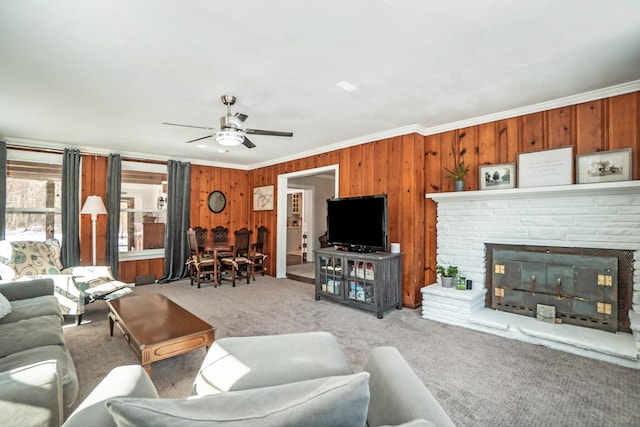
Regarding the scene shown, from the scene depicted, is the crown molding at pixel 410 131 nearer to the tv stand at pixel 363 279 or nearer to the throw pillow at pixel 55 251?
the tv stand at pixel 363 279

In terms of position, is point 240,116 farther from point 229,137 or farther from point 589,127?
point 589,127

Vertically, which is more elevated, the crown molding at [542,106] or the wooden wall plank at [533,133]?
the crown molding at [542,106]

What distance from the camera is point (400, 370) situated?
1.13m

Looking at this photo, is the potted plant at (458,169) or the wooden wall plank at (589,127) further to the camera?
the potted plant at (458,169)

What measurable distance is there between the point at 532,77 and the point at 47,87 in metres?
4.43

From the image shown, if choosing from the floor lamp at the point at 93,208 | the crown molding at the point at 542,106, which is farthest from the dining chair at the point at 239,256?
the crown molding at the point at 542,106

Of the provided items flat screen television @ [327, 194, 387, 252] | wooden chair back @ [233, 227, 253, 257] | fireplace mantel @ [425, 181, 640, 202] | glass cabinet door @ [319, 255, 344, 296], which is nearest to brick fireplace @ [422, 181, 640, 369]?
fireplace mantel @ [425, 181, 640, 202]

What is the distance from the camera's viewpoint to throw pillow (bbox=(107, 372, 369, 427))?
65 cm

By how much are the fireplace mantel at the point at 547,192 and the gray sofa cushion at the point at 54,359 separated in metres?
3.72

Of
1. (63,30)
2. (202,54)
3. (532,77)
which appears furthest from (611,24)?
(63,30)

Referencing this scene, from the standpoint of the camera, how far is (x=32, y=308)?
8.39 feet

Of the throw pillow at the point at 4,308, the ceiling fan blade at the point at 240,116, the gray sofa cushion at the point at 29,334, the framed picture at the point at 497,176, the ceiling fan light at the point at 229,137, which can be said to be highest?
the ceiling fan blade at the point at 240,116

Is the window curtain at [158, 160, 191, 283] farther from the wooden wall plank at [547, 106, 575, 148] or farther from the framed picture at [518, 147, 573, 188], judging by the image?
the wooden wall plank at [547, 106, 575, 148]

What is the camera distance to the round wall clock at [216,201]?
6656 millimetres
